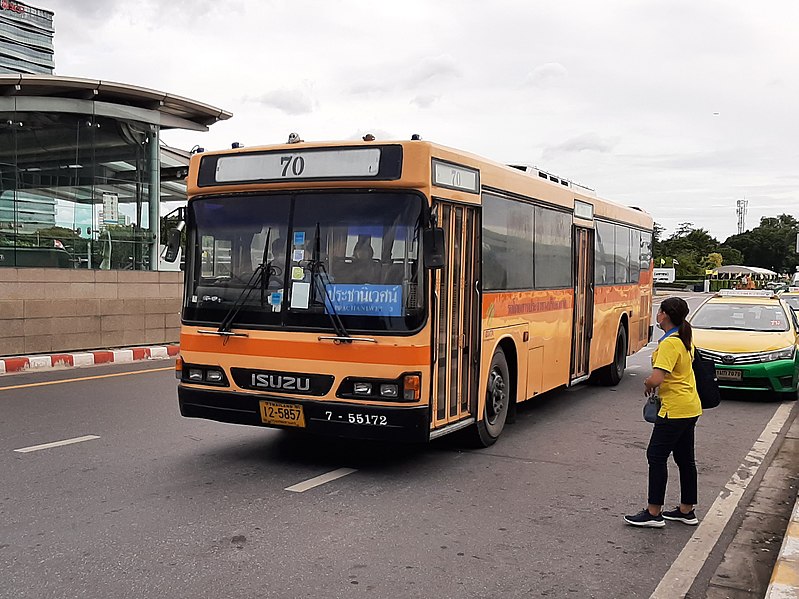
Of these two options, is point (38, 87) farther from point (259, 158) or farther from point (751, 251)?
point (751, 251)

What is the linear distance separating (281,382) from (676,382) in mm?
3091

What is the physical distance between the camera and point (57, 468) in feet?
23.2

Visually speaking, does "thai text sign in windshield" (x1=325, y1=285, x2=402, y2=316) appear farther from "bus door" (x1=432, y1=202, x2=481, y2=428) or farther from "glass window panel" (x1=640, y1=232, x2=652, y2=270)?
"glass window panel" (x1=640, y1=232, x2=652, y2=270)

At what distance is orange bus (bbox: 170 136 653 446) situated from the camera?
665cm

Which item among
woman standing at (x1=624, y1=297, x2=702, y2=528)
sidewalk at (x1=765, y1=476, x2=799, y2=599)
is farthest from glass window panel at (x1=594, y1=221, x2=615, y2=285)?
sidewalk at (x1=765, y1=476, x2=799, y2=599)

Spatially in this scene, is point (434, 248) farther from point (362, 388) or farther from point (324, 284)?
point (362, 388)

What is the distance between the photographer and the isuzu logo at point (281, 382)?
684cm

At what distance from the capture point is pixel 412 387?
6609 millimetres

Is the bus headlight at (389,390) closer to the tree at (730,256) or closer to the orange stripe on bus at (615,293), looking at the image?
the orange stripe on bus at (615,293)

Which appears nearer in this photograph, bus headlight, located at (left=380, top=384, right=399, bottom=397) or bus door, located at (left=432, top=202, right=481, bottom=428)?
bus headlight, located at (left=380, top=384, right=399, bottom=397)

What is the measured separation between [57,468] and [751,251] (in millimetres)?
143595

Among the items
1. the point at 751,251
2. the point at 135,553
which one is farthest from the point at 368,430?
the point at 751,251

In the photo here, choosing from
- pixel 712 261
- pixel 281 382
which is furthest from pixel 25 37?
pixel 281 382

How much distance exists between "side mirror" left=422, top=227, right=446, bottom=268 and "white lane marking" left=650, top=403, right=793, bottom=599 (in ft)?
8.76
